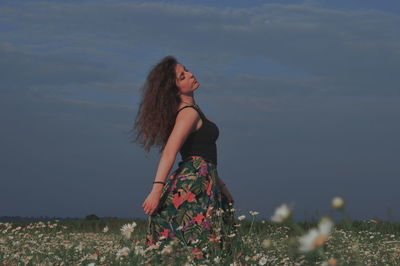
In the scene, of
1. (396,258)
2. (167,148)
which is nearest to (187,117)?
(167,148)

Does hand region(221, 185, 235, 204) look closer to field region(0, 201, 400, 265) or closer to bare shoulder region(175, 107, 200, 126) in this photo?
field region(0, 201, 400, 265)

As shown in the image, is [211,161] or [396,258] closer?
[211,161]

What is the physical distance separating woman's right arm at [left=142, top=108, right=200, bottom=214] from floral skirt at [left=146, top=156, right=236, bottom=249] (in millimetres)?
228

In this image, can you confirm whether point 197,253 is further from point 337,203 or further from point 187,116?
point 337,203

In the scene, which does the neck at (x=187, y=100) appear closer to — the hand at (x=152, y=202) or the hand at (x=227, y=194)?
the hand at (x=227, y=194)

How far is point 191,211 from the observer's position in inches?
228

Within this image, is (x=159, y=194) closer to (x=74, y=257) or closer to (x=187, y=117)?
(x=187, y=117)

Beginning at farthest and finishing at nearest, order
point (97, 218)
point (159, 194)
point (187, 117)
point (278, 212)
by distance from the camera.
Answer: point (97, 218)
point (187, 117)
point (159, 194)
point (278, 212)

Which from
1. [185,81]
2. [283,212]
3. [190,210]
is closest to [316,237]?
[283,212]

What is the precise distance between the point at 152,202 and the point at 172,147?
1.99 feet

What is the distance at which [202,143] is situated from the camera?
6.00 meters

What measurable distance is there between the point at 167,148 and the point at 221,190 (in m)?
1.06

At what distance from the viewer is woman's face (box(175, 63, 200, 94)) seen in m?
6.36

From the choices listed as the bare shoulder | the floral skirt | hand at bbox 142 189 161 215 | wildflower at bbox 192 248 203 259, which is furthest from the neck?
wildflower at bbox 192 248 203 259
